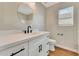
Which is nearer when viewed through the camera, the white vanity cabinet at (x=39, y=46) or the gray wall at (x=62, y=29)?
the white vanity cabinet at (x=39, y=46)

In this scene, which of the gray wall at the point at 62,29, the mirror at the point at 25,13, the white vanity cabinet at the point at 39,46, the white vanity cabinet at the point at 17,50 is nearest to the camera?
the white vanity cabinet at the point at 17,50

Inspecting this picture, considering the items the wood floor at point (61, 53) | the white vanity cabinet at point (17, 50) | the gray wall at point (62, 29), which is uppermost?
the gray wall at point (62, 29)

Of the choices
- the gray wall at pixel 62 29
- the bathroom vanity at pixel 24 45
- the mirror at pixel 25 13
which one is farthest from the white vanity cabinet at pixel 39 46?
the mirror at pixel 25 13

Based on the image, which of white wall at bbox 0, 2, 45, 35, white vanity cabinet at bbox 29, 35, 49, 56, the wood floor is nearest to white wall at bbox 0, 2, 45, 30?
white wall at bbox 0, 2, 45, 35

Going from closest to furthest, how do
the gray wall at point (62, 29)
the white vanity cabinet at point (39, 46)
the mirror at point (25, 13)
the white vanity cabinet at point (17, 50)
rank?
the white vanity cabinet at point (17, 50) → the white vanity cabinet at point (39, 46) → the gray wall at point (62, 29) → the mirror at point (25, 13)

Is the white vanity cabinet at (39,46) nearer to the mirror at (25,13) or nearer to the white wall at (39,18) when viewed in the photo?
the white wall at (39,18)

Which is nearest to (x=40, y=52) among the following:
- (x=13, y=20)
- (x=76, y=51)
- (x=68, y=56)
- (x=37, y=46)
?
(x=37, y=46)

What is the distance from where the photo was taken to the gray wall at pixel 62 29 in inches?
48.3

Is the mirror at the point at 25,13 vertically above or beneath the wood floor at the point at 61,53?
above

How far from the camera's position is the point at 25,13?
4.39ft

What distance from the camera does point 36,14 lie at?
1.38m

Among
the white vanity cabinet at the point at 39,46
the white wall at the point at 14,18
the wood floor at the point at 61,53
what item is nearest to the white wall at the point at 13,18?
the white wall at the point at 14,18

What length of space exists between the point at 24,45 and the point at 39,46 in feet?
1.10

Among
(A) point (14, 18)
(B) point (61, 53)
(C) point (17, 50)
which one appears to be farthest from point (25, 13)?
(B) point (61, 53)
